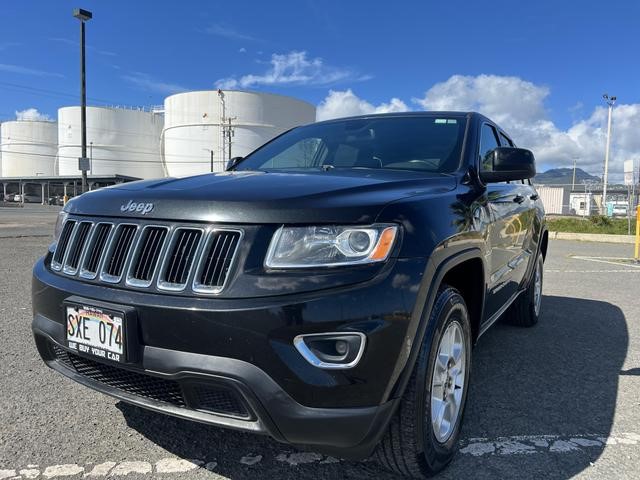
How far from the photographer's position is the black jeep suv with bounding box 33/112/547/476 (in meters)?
1.78

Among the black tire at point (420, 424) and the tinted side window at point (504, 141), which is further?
the tinted side window at point (504, 141)

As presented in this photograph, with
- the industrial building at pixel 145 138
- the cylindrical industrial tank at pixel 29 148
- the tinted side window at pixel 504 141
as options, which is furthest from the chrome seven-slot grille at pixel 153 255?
the cylindrical industrial tank at pixel 29 148

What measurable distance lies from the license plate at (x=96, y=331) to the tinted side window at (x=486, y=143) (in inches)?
86.9

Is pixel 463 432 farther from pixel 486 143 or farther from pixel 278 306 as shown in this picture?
pixel 486 143

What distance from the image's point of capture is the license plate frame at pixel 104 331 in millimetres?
1938

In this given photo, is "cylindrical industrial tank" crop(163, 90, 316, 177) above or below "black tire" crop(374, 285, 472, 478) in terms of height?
above

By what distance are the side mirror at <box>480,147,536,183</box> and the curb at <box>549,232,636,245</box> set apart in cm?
1505

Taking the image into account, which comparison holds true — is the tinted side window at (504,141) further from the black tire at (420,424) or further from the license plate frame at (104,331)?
the license plate frame at (104,331)

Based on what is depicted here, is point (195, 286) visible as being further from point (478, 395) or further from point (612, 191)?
point (612, 191)

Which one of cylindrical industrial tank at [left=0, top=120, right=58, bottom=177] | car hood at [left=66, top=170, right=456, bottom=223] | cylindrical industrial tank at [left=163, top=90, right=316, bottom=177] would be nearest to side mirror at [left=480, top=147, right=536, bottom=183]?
car hood at [left=66, top=170, right=456, bottom=223]

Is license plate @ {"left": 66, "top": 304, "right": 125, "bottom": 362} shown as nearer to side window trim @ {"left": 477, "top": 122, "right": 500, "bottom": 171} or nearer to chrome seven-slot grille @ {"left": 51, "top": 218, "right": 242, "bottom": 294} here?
chrome seven-slot grille @ {"left": 51, "top": 218, "right": 242, "bottom": 294}

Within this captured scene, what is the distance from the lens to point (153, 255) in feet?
6.68

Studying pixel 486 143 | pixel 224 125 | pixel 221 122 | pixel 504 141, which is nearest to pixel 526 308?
pixel 504 141

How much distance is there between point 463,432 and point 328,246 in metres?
1.48
